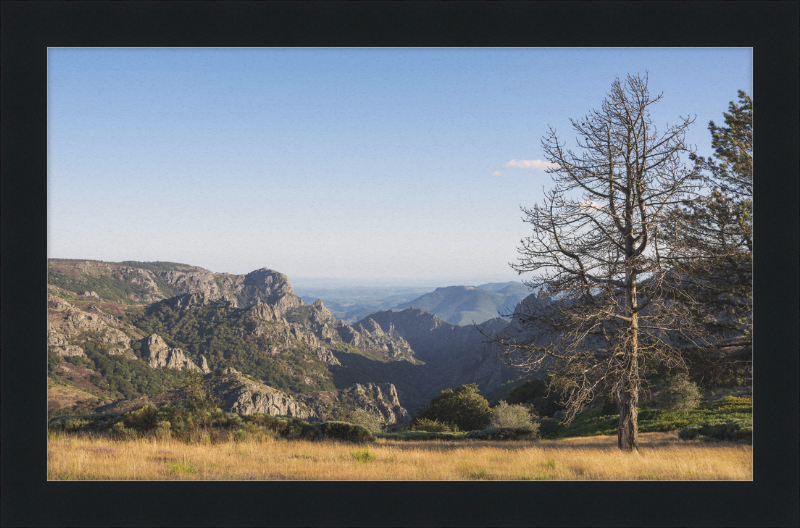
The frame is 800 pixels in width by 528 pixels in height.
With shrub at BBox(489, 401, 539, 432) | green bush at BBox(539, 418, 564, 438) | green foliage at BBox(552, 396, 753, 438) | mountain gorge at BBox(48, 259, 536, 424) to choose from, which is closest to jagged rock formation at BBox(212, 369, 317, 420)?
mountain gorge at BBox(48, 259, 536, 424)

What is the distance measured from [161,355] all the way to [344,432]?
121 meters

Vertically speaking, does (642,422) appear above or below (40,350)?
below

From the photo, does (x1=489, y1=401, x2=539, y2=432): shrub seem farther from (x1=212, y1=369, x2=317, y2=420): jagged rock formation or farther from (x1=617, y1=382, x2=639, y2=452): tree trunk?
(x1=212, y1=369, x2=317, y2=420): jagged rock formation

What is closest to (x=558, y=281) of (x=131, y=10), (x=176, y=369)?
(x=131, y=10)

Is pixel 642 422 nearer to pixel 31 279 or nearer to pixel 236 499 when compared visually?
pixel 236 499

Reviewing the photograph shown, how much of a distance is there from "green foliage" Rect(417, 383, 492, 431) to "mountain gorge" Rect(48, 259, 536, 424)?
34410 mm

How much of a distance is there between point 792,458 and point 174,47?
1446 cm

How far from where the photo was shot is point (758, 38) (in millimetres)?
7898

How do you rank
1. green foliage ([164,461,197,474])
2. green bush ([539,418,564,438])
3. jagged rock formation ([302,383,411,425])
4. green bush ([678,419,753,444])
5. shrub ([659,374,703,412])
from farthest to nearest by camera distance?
jagged rock formation ([302,383,411,425])
green bush ([539,418,564,438])
shrub ([659,374,703,412])
green bush ([678,419,753,444])
green foliage ([164,461,197,474])

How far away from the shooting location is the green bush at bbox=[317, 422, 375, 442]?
42.5ft

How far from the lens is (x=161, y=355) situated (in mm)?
112000

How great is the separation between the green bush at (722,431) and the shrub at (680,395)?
5.78m

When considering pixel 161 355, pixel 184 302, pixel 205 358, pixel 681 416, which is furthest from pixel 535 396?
pixel 184 302

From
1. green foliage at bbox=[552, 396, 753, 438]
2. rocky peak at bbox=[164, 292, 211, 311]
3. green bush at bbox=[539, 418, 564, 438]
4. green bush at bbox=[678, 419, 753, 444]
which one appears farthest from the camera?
rocky peak at bbox=[164, 292, 211, 311]
